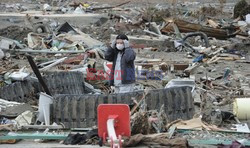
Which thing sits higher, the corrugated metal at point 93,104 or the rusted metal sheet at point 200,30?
the rusted metal sheet at point 200,30

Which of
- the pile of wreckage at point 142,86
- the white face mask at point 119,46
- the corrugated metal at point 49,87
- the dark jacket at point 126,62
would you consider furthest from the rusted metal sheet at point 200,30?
the white face mask at point 119,46

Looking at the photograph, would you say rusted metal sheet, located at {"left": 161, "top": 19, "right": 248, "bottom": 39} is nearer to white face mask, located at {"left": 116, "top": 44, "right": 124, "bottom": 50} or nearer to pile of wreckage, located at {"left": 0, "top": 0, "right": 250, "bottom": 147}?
pile of wreckage, located at {"left": 0, "top": 0, "right": 250, "bottom": 147}

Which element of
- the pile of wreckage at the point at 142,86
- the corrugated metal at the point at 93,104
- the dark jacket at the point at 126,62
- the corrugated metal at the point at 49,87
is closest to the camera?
the pile of wreckage at the point at 142,86

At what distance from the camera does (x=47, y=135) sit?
22.4ft

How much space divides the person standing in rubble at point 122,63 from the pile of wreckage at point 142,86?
0.60 meters

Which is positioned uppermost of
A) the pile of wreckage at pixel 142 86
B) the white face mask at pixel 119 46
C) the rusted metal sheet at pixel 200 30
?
the white face mask at pixel 119 46

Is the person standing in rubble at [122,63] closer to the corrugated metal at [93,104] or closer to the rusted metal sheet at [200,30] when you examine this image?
the corrugated metal at [93,104]

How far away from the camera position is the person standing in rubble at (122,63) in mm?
9633

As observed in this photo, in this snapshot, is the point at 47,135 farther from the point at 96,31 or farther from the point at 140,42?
the point at 96,31

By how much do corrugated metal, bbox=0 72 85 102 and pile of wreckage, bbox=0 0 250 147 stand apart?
21 mm

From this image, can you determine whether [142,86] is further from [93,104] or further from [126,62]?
[93,104]

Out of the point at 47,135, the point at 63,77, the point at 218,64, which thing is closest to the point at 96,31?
the point at 218,64

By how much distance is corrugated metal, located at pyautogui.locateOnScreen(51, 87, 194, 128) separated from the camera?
8.54 meters

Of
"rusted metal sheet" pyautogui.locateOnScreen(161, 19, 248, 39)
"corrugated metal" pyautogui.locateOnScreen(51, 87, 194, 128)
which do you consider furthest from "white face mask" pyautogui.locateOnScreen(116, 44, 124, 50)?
"rusted metal sheet" pyautogui.locateOnScreen(161, 19, 248, 39)
